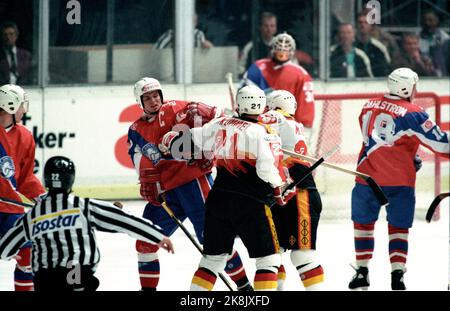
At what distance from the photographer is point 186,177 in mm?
A: 7836

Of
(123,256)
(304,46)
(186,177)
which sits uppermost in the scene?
(304,46)

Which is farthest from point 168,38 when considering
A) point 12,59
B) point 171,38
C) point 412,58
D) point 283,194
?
point 283,194

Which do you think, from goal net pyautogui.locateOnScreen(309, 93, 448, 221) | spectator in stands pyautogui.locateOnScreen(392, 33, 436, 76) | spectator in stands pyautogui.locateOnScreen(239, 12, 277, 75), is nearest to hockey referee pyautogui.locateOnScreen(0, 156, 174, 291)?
goal net pyautogui.locateOnScreen(309, 93, 448, 221)

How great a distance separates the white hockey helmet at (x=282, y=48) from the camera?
1046 centimetres

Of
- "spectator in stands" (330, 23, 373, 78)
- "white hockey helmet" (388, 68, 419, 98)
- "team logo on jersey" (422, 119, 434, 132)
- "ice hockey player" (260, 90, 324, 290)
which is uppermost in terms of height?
"spectator in stands" (330, 23, 373, 78)

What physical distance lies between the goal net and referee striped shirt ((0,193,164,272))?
5.04m

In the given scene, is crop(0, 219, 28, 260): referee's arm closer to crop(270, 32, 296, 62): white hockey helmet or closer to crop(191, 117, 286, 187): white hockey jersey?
crop(191, 117, 286, 187): white hockey jersey

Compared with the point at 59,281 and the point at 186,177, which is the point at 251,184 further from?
the point at 59,281

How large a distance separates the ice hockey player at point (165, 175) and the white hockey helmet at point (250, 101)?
666 millimetres

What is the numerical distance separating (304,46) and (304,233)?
14.7 feet

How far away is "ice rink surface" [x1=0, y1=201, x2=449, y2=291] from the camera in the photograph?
845 centimetres

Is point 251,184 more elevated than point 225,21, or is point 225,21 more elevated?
point 225,21
